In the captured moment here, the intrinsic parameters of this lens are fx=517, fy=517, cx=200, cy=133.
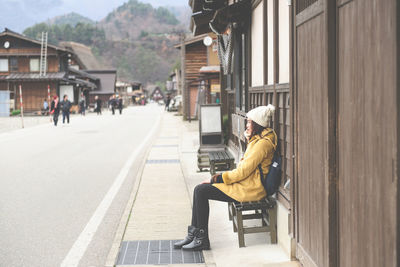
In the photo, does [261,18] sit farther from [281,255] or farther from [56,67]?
[56,67]

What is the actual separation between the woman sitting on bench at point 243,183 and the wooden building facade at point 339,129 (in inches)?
10.6

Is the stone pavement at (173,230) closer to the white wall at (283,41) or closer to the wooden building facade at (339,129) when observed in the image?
the wooden building facade at (339,129)

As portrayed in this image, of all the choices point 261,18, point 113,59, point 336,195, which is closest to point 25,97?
point 261,18

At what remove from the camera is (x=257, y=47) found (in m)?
8.30

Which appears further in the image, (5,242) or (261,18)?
(261,18)

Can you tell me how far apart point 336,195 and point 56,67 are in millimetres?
53286

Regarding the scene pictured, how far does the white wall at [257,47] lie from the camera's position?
7914mm

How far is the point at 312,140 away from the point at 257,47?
4113mm

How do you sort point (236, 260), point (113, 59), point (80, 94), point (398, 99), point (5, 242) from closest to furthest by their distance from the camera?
point (398, 99) < point (236, 260) < point (5, 242) < point (80, 94) < point (113, 59)

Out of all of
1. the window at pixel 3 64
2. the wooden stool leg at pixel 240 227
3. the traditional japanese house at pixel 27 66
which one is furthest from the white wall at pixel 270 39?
the window at pixel 3 64

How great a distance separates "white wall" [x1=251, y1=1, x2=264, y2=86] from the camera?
7.91m

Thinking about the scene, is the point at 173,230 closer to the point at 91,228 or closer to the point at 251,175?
the point at 91,228

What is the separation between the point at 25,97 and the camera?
53219 mm

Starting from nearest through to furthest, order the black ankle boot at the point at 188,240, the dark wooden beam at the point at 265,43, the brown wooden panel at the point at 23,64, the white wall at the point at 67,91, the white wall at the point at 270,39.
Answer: the black ankle boot at the point at 188,240
the white wall at the point at 270,39
the dark wooden beam at the point at 265,43
the brown wooden panel at the point at 23,64
the white wall at the point at 67,91
